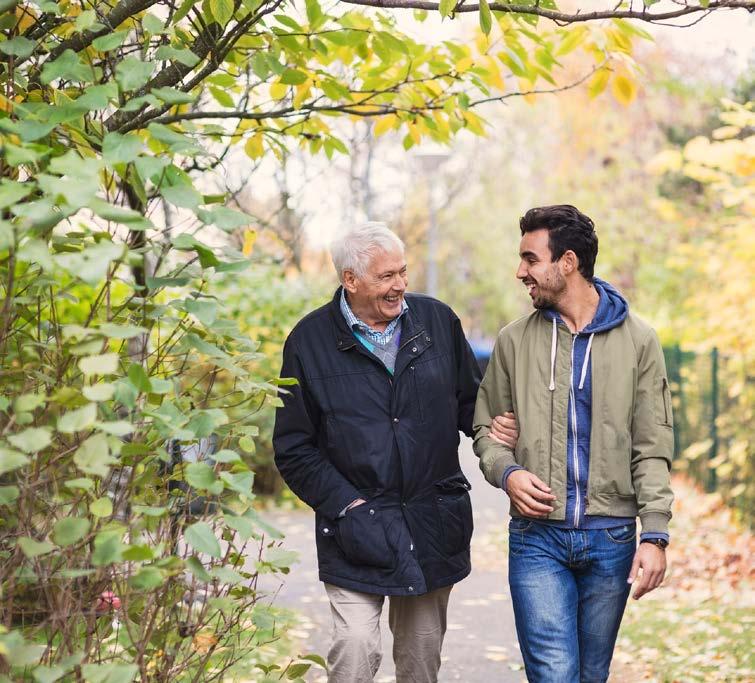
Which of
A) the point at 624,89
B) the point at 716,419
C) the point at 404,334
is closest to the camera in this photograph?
the point at 404,334

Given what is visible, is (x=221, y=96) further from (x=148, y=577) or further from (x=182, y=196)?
(x=148, y=577)

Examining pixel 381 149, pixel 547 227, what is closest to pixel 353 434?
pixel 547 227

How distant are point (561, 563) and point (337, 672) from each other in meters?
0.92

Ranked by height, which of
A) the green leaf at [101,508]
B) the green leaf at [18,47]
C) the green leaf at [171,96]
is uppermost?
the green leaf at [18,47]

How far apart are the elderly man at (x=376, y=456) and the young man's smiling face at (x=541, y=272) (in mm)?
455

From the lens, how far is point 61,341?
8.75 ft

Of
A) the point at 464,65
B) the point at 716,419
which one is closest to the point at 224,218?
the point at 464,65

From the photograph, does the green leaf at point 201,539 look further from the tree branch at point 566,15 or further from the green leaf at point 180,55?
the tree branch at point 566,15

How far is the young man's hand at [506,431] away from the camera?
3707 mm

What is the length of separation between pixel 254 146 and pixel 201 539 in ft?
9.49

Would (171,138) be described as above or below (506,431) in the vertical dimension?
above

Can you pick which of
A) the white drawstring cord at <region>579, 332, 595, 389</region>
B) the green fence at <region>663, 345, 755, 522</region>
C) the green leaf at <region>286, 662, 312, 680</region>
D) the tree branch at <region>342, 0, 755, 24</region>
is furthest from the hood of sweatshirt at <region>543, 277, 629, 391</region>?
the green fence at <region>663, 345, 755, 522</region>

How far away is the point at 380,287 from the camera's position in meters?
3.92

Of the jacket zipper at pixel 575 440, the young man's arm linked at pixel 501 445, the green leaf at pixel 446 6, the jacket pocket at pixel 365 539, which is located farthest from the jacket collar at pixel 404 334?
the green leaf at pixel 446 6
